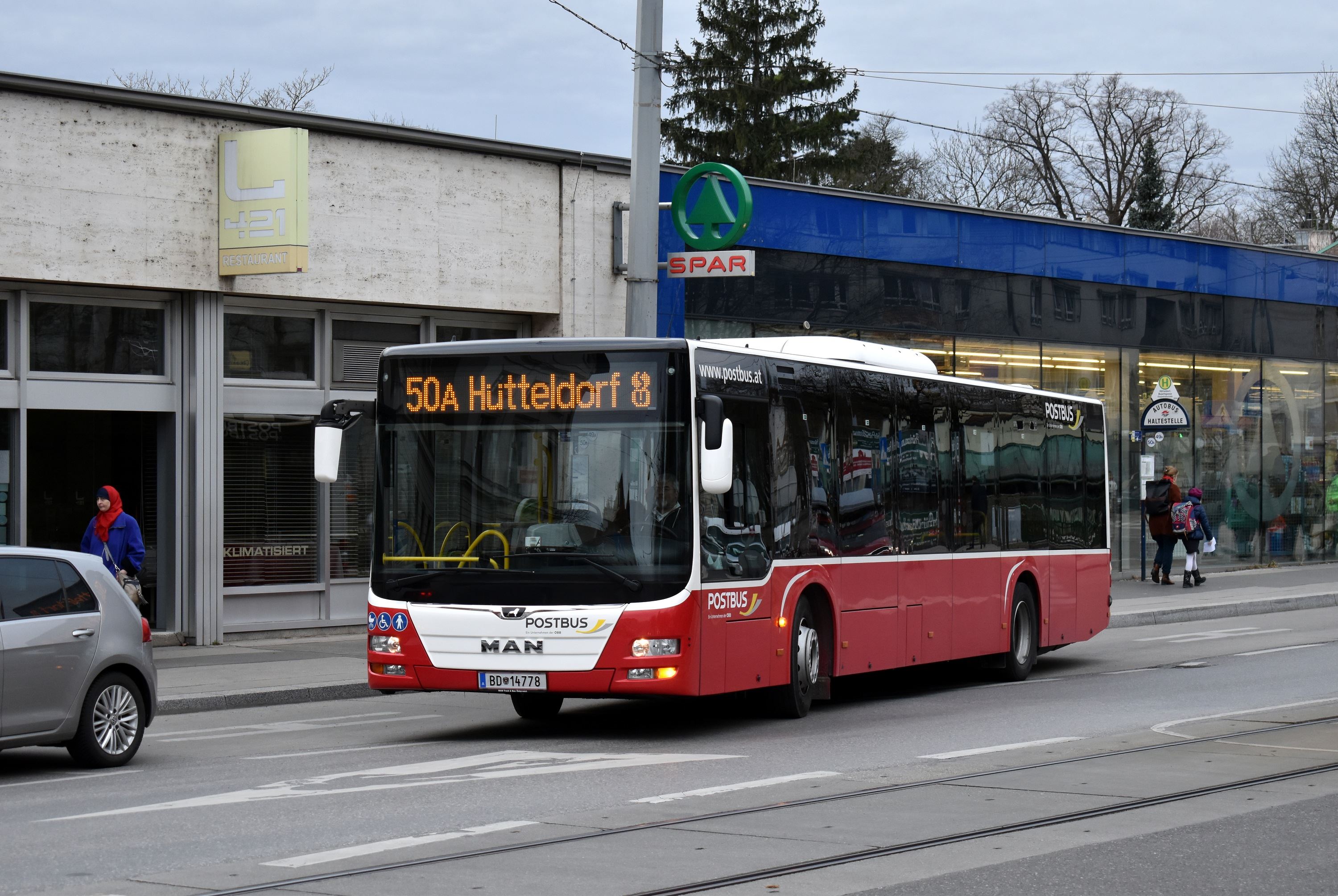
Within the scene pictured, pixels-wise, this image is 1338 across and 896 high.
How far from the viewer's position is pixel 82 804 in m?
9.15

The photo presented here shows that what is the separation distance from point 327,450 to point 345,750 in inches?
81.1

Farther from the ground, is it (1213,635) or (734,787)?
(734,787)

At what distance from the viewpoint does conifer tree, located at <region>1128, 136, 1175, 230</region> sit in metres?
53.9

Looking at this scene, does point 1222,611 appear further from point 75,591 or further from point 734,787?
point 75,591

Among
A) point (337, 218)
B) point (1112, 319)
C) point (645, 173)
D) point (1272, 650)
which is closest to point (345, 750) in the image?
point (645, 173)

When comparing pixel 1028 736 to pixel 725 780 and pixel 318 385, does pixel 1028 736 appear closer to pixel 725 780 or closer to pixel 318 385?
pixel 725 780

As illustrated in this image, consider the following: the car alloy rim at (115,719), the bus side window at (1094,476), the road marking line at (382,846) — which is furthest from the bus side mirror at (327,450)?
the bus side window at (1094,476)

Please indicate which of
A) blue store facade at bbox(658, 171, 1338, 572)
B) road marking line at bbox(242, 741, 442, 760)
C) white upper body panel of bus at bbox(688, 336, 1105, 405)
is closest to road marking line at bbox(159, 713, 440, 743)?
road marking line at bbox(242, 741, 442, 760)

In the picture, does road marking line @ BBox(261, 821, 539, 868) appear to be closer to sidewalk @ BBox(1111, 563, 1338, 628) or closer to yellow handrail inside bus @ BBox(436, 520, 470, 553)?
yellow handrail inside bus @ BBox(436, 520, 470, 553)

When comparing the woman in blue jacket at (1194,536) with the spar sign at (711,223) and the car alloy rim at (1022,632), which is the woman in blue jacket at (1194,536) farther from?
the car alloy rim at (1022,632)

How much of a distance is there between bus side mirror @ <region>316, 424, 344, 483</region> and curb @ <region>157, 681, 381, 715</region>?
10.6ft

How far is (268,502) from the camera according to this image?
1983 centimetres

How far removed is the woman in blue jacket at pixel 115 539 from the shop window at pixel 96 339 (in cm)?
208

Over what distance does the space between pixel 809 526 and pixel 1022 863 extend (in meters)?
6.04
